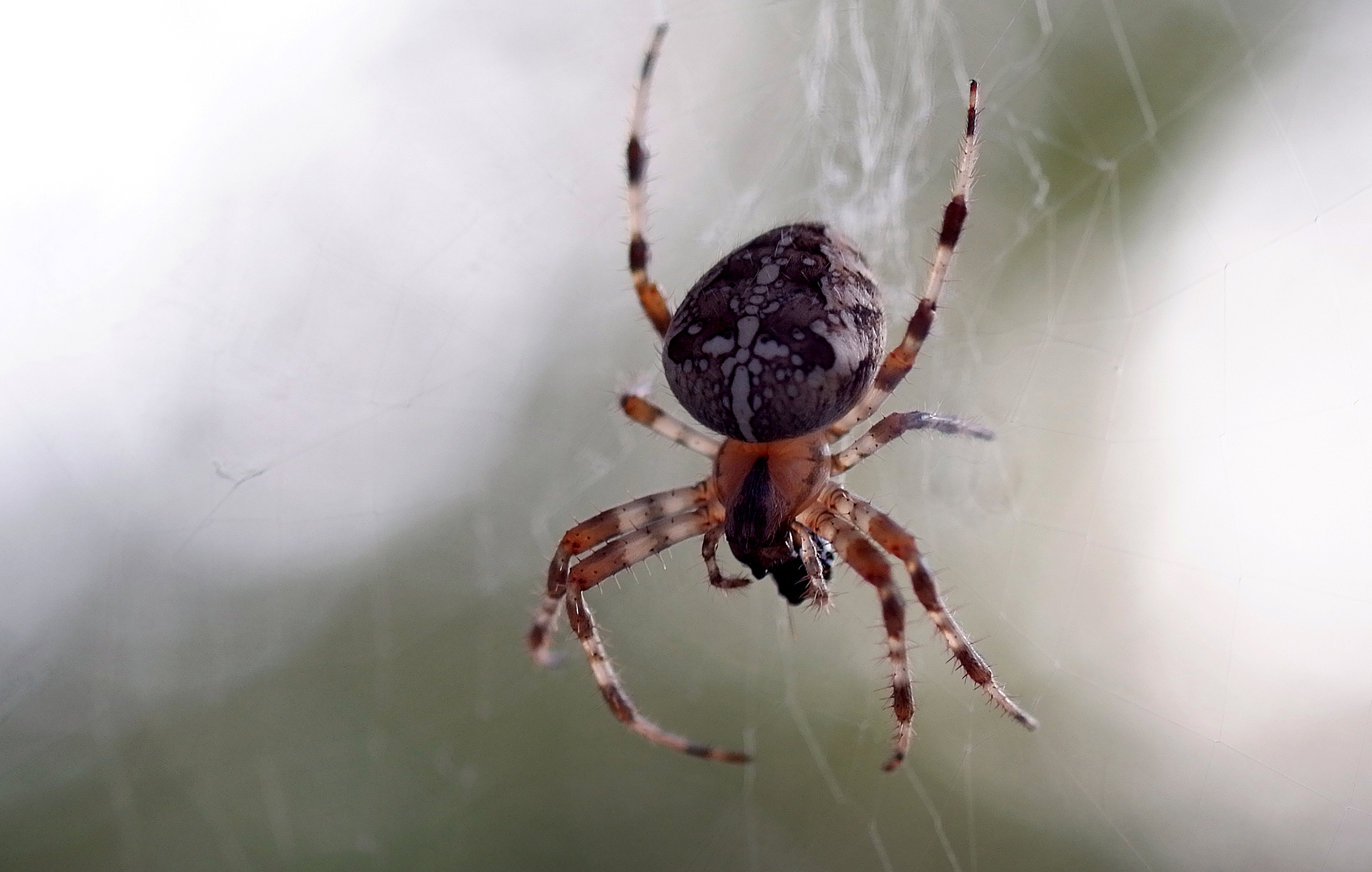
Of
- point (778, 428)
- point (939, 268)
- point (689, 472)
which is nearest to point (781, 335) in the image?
point (778, 428)

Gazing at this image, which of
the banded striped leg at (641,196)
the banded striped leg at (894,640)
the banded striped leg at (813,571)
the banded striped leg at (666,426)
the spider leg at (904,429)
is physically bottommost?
the banded striped leg at (894,640)

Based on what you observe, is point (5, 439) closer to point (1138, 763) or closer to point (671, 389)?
point (671, 389)

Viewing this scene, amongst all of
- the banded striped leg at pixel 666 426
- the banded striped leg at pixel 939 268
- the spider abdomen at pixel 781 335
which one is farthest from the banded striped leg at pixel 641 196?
the banded striped leg at pixel 939 268

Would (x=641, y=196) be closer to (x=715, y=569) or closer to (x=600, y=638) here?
(x=715, y=569)

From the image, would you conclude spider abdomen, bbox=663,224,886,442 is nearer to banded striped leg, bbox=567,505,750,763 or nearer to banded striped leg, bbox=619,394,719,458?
banded striped leg, bbox=619,394,719,458

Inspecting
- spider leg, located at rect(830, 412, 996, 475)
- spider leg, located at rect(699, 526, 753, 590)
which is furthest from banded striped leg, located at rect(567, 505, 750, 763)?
spider leg, located at rect(830, 412, 996, 475)

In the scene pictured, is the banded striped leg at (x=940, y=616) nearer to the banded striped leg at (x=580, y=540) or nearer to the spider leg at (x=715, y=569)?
the spider leg at (x=715, y=569)

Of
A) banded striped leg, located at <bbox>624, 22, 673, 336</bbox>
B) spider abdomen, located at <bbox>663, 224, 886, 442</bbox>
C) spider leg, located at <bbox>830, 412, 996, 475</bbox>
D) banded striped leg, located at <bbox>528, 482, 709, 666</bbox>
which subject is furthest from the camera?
banded striped leg, located at <bbox>528, 482, 709, 666</bbox>
